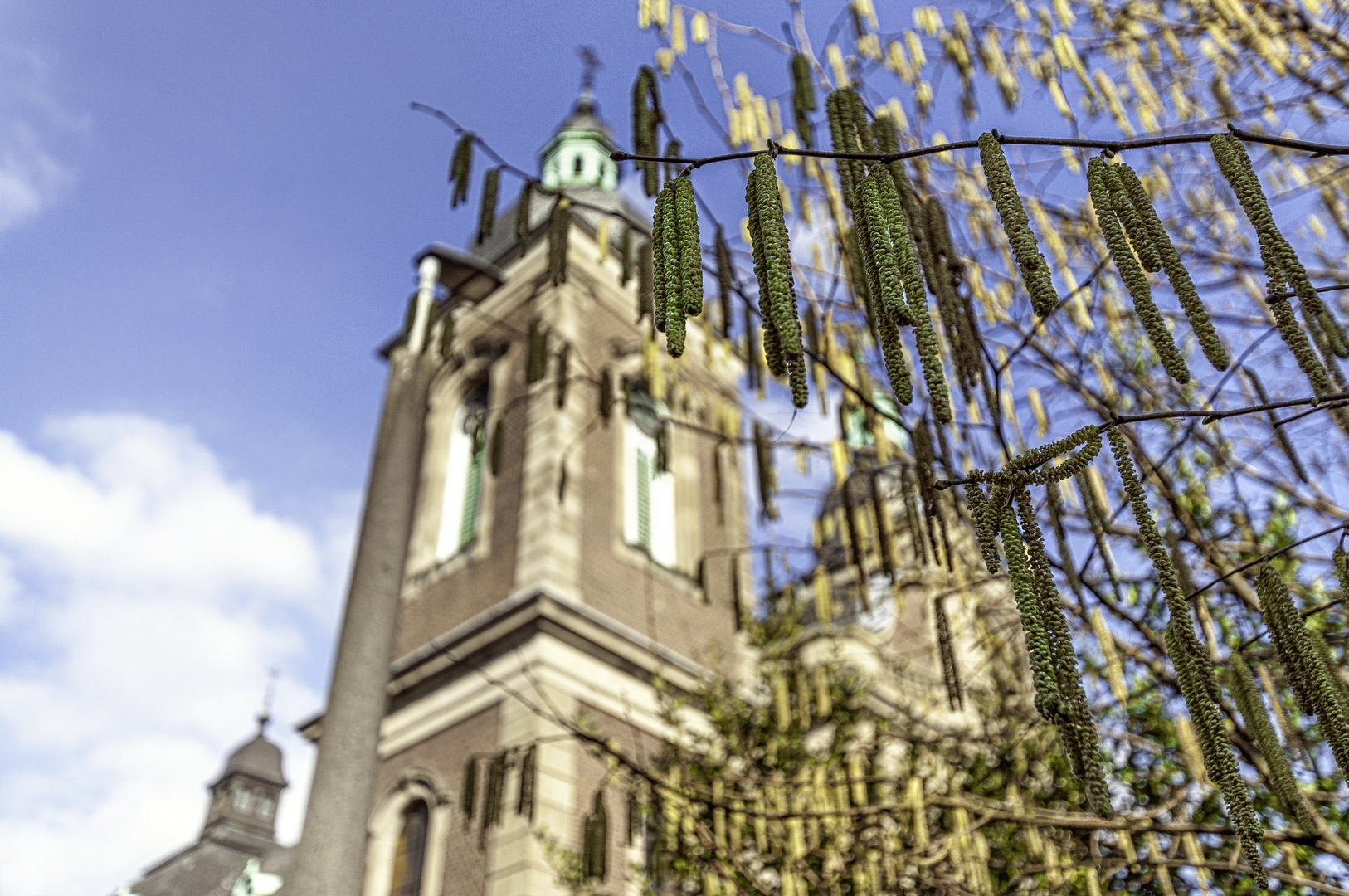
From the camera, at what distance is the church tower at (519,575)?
5.93m

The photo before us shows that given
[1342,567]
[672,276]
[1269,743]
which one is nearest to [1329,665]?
[1269,743]

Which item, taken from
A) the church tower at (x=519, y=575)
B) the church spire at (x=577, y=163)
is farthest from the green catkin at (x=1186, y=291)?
the church spire at (x=577, y=163)

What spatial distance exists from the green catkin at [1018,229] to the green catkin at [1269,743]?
166 centimetres

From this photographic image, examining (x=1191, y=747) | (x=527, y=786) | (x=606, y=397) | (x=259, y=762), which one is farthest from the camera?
(x=259, y=762)

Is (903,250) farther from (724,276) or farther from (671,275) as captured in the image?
(724,276)

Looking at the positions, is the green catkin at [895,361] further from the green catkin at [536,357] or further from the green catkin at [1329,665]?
the green catkin at [536,357]

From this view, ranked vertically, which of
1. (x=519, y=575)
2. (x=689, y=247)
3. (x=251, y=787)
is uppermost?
(x=251, y=787)

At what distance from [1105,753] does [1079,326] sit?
8.58 feet

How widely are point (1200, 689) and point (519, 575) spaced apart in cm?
1201

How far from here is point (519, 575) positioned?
45.1 feet

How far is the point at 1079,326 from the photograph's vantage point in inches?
207

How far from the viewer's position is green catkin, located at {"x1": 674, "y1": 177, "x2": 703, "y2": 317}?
2.09m

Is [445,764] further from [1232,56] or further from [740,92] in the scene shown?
[1232,56]

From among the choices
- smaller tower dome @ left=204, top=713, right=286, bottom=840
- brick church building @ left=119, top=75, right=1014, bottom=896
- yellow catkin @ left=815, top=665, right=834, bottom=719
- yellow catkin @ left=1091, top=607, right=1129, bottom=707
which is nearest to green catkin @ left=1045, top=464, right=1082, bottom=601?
yellow catkin @ left=1091, top=607, right=1129, bottom=707
